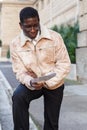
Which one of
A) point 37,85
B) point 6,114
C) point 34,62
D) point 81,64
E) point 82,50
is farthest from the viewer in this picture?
point 81,64

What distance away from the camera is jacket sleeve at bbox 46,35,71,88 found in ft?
13.7

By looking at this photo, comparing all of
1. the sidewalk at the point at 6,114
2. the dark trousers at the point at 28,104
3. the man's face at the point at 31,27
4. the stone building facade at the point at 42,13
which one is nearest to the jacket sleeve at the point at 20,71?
the dark trousers at the point at 28,104

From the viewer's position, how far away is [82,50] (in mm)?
13891

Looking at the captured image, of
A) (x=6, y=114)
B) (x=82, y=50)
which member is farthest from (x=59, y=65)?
(x=82, y=50)

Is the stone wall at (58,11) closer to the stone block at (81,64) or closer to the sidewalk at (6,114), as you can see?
the stone block at (81,64)

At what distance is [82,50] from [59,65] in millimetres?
9697

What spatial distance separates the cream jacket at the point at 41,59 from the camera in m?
4.21

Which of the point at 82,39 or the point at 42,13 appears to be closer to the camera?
the point at 82,39

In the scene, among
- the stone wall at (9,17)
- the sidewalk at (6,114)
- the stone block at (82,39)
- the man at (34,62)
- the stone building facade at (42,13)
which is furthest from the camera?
the stone wall at (9,17)

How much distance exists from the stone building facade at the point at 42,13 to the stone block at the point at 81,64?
9.09 meters

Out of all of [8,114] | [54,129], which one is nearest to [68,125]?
[8,114]

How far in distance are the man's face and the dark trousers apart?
1.61ft

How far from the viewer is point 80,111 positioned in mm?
8133

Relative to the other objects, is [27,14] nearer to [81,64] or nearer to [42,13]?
[81,64]
